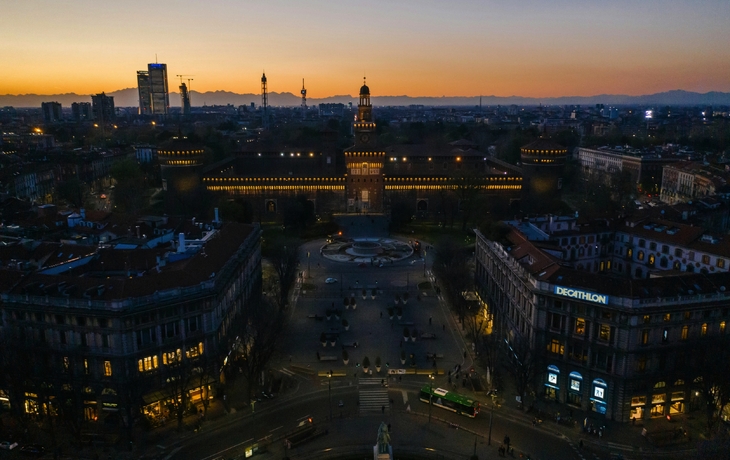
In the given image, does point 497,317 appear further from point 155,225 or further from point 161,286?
point 155,225

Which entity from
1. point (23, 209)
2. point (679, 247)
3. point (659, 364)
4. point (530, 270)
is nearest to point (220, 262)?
point (530, 270)

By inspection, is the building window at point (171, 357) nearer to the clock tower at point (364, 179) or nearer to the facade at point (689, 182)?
the clock tower at point (364, 179)

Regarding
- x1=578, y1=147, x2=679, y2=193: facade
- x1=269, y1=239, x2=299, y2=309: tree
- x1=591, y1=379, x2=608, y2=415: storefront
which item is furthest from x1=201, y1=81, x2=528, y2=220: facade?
x1=591, y1=379, x2=608, y2=415: storefront

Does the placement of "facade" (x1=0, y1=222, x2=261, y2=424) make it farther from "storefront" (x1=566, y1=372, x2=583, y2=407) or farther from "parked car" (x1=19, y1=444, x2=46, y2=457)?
"storefront" (x1=566, y1=372, x2=583, y2=407)

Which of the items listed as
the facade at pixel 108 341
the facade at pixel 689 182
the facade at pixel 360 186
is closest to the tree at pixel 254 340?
the facade at pixel 108 341

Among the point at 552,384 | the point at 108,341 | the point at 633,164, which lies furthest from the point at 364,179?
the point at 108,341

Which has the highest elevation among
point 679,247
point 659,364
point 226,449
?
point 679,247
